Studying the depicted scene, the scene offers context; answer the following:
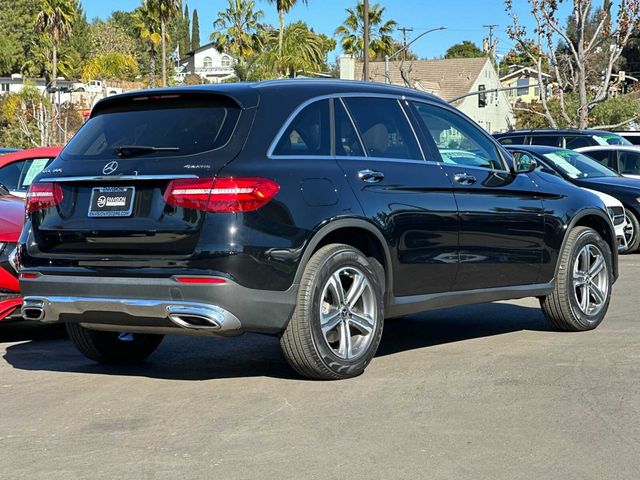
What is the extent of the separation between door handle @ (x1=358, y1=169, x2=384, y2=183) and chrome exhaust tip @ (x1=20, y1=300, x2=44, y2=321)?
206 centimetres

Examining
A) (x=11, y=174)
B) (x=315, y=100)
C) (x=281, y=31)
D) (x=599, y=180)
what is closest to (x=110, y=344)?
(x=315, y=100)

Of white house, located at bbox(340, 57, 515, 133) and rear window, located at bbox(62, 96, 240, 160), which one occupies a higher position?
white house, located at bbox(340, 57, 515, 133)

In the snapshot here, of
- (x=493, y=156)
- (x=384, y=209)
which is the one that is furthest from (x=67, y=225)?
(x=493, y=156)

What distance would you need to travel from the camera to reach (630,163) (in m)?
19.1

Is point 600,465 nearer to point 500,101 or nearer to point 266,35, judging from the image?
point 266,35

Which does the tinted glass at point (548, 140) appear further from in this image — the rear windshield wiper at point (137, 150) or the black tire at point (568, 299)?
the rear windshield wiper at point (137, 150)

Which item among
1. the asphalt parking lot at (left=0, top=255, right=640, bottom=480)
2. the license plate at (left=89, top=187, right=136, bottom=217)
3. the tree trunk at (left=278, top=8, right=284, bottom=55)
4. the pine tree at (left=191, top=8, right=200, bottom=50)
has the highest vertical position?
the pine tree at (left=191, top=8, right=200, bottom=50)

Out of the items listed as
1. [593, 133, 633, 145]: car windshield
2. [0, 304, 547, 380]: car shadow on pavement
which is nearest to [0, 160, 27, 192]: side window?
[0, 304, 547, 380]: car shadow on pavement

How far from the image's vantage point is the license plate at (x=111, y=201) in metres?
6.41

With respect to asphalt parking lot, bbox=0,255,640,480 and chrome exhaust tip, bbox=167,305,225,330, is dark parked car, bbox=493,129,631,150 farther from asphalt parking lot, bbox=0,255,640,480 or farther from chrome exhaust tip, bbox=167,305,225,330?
chrome exhaust tip, bbox=167,305,225,330

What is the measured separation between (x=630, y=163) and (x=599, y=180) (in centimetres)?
293

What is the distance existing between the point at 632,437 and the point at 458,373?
1733mm

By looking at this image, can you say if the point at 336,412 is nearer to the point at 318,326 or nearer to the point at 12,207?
the point at 318,326

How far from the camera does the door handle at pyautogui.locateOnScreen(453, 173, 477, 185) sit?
7.62 m
